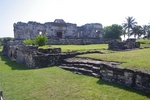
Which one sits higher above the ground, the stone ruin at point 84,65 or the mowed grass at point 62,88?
the stone ruin at point 84,65

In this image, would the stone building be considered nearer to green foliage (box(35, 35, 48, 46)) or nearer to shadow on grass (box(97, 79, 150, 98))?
green foliage (box(35, 35, 48, 46))

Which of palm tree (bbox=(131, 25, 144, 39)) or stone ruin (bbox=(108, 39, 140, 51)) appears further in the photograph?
palm tree (bbox=(131, 25, 144, 39))

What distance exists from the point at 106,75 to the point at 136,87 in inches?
65.3

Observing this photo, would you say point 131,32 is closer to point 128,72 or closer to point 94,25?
point 94,25

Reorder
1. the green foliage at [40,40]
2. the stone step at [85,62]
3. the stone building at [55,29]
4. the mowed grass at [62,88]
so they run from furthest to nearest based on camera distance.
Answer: the stone building at [55,29] < the green foliage at [40,40] < the stone step at [85,62] < the mowed grass at [62,88]

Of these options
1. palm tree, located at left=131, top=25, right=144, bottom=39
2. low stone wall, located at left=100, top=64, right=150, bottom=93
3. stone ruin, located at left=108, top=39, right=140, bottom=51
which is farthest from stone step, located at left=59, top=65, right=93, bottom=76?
palm tree, located at left=131, top=25, right=144, bottom=39

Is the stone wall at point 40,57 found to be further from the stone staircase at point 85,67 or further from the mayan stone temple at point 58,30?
the mayan stone temple at point 58,30

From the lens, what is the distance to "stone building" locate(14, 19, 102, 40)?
32.5 metres

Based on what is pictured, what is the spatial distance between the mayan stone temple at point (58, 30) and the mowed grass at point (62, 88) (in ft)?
56.9

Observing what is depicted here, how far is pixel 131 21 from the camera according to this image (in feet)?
182

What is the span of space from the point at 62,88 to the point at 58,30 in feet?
90.3

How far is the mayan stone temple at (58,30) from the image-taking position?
105ft

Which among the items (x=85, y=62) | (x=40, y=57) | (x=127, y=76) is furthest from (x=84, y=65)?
(x=40, y=57)

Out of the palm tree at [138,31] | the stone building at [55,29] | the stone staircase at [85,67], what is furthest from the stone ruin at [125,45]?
the palm tree at [138,31]
